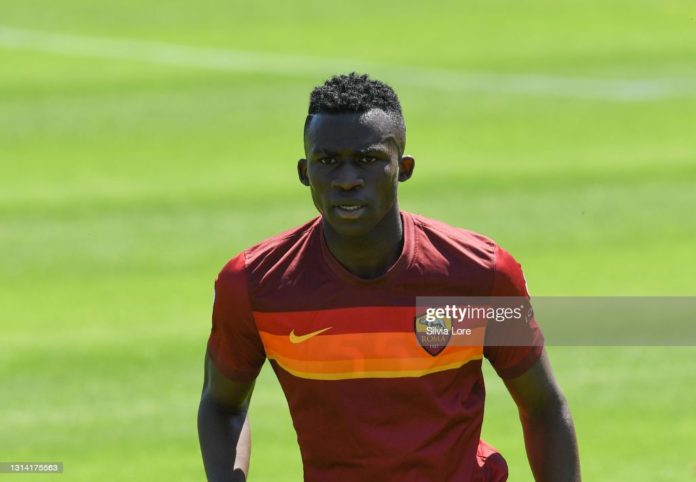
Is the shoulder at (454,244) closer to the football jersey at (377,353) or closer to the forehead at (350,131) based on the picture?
the football jersey at (377,353)

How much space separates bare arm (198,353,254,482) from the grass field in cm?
306

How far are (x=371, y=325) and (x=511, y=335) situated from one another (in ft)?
1.53

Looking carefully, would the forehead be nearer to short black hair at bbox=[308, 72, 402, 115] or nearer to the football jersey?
short black hair at bbox=[308, 72, 402, 115]

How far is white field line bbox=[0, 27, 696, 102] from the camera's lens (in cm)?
1502

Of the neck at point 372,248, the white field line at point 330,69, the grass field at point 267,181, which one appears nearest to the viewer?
the neck at point 372,248

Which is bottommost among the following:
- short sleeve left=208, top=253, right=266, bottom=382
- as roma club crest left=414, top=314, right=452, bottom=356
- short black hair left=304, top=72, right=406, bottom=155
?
as roma club crest left=414, top=314, right=452, bottom=356

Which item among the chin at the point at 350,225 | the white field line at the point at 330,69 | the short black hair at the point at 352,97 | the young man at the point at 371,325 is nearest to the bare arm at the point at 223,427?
the young man at the point at 371,325

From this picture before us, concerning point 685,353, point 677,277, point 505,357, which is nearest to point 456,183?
point 677,277

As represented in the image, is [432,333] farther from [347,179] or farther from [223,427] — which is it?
[223,427]

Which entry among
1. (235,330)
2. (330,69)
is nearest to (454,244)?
(235,330)

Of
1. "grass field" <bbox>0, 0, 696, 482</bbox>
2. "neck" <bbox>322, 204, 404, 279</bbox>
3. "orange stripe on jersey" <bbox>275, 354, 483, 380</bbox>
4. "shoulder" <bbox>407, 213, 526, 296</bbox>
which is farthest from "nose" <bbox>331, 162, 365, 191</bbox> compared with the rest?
"grass field" <bbox>0, 0, 696, 482</bbox>

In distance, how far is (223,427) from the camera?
5426 mm

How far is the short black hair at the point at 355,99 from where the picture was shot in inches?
200

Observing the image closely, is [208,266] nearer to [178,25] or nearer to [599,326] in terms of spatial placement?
[599,326]
